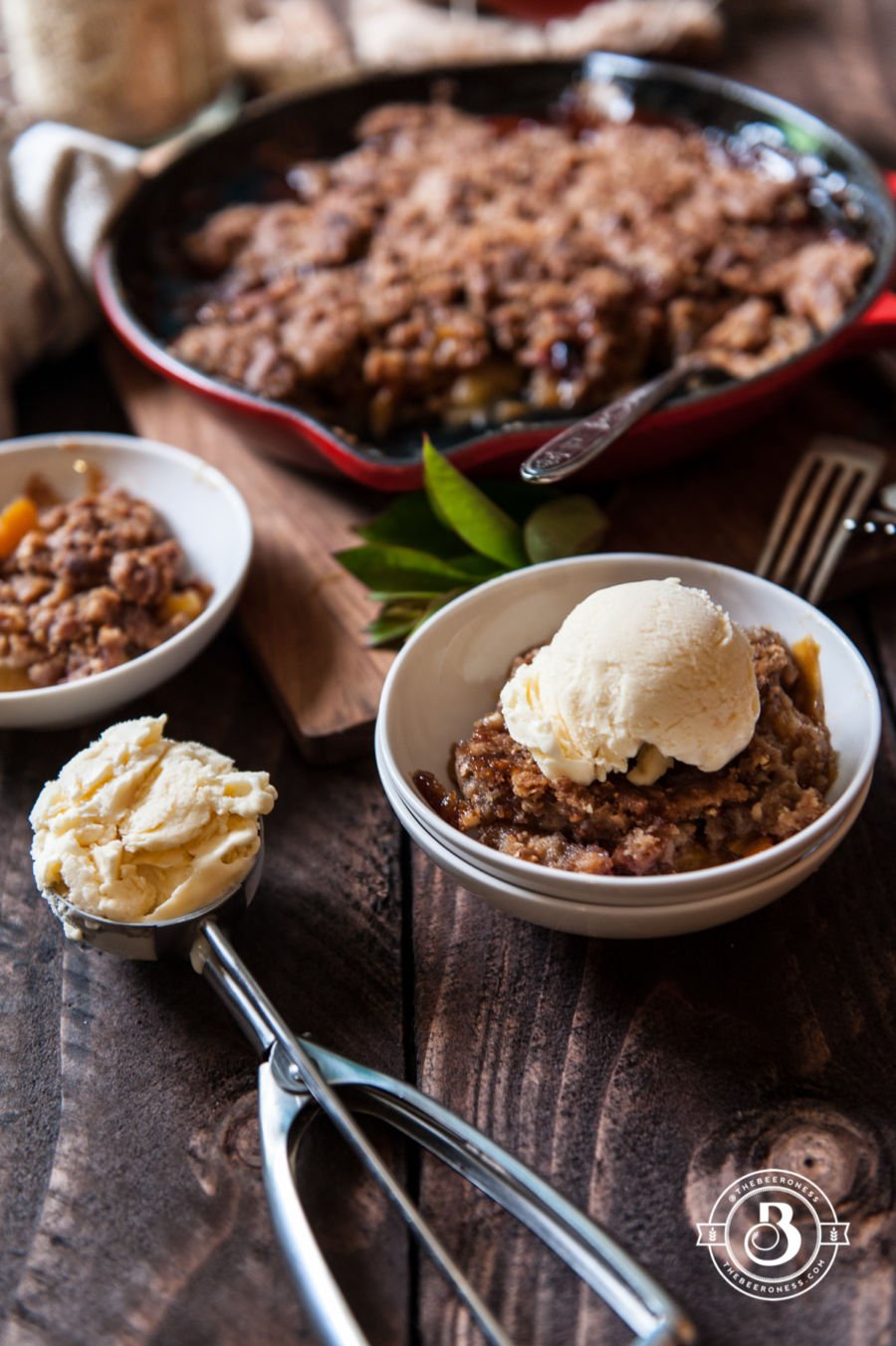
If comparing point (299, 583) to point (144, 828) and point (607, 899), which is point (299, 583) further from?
point (607, 899)

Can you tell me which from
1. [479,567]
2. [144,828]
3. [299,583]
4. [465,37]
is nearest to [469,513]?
[479,567]

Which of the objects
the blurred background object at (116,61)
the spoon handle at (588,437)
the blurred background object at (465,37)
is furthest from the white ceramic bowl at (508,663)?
the blurred background object at (465,37)

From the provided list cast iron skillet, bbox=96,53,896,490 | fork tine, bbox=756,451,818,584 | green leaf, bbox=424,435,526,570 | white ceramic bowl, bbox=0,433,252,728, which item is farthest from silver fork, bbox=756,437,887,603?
white ceramic bowl, bbox=0,433,252,728

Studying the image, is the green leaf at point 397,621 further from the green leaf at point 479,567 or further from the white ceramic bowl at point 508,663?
the white ceramic bowl at point 508,663

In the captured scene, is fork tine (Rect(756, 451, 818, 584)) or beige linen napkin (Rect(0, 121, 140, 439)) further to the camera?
beige linen napkin (Rect(0, 121, 140, 439))

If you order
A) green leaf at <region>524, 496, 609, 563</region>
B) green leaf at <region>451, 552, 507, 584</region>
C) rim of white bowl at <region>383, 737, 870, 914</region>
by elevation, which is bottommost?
green leaf at <region>451, 552, 507, 584</region>

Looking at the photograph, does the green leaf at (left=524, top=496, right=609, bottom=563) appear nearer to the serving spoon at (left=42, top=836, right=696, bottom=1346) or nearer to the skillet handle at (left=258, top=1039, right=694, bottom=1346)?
the serving spoon at (left=42, top=836, right=696, bottom=1346)
